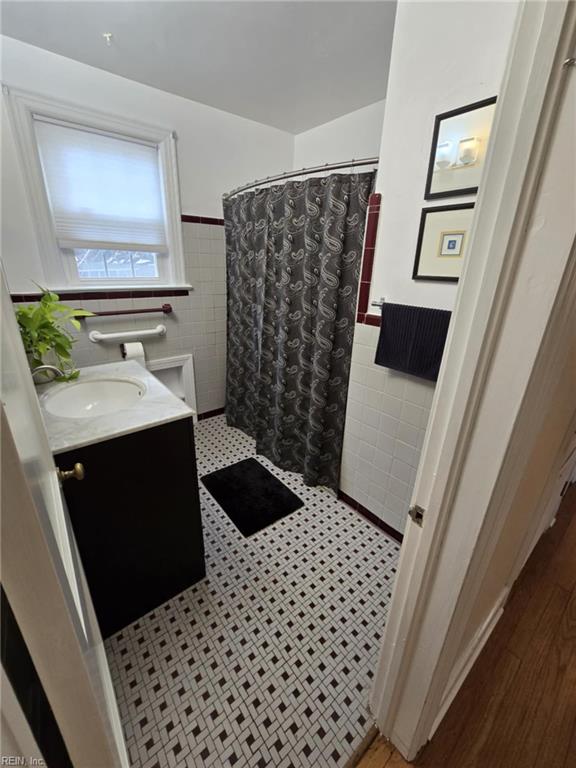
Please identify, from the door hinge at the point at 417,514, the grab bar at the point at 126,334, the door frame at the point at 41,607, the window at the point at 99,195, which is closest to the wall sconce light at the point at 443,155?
the door hinge at the point at 417,514

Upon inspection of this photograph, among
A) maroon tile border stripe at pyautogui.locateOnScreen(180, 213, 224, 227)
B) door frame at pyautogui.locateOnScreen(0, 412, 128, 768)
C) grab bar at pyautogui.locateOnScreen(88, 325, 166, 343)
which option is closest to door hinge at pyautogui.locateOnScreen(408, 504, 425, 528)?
door frame at pyautogui.locateOnScreen(0, 412, 128, 768)

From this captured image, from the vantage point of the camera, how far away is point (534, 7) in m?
0.41

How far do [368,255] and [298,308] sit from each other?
0.55m

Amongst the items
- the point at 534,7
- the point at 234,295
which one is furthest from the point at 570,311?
the point at 234,295

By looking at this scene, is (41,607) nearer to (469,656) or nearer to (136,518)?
(136,518)

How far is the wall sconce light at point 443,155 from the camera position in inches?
46.6

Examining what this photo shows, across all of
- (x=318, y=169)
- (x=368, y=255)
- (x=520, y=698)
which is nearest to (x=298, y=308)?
(x=368, y=255)

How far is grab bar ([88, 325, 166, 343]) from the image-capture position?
2154 mm

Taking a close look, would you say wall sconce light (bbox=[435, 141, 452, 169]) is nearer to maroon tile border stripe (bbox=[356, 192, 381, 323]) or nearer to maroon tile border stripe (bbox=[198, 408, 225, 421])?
maroon tile border stripe (bbox=[356, 192, 381, 323])

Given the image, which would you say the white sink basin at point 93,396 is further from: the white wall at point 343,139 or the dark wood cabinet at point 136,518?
the white wall at point 343,139

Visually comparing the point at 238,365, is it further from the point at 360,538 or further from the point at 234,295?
the point at 360,538

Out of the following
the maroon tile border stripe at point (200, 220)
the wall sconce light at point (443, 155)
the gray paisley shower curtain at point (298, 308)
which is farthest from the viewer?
the maroon tile border stripe at point (200, 220)

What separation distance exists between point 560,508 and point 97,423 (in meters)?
2.56

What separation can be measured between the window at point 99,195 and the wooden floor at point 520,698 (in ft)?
9.00
